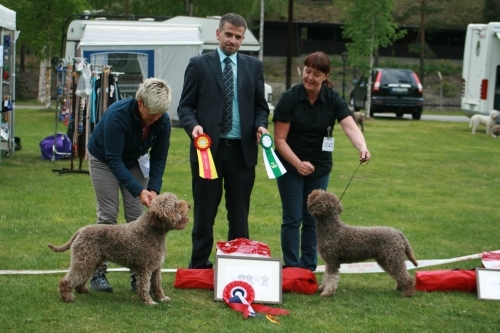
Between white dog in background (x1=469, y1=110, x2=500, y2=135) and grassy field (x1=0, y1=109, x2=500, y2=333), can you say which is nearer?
grassy field (x1=0, y1=109, x2=500, y2=333)

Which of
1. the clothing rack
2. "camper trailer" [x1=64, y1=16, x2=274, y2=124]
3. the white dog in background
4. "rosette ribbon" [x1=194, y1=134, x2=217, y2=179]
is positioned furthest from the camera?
the white dog in background

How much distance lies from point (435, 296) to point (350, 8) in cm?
2332

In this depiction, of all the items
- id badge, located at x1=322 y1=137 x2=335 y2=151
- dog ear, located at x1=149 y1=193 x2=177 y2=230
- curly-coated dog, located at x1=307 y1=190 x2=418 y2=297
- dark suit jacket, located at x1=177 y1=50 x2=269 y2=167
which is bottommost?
curly-coated dog, located at x1=307 y1=190 x2=418 y2=297

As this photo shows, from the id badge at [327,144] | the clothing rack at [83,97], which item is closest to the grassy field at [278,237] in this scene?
the clothing rack at [83,97]

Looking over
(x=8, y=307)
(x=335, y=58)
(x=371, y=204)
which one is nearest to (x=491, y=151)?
(x=371, y=204)

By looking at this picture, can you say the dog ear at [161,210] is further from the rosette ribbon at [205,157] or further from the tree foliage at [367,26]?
the tree foliage at [367,26]

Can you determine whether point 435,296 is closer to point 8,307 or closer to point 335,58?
point 8,307

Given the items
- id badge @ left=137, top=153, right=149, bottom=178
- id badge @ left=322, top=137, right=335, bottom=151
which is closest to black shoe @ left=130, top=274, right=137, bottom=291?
id badge @ left=137, top=153, right=149, bottom=178

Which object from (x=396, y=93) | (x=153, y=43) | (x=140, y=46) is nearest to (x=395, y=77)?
(x=396, y=93)

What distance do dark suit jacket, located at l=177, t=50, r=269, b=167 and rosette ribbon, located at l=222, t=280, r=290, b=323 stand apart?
908 mm

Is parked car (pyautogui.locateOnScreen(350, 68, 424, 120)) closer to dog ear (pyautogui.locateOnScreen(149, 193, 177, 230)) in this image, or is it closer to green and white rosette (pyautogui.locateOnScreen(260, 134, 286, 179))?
green and white rosette (pyautogui.locateOnScreen(260, 134, 286, 179))

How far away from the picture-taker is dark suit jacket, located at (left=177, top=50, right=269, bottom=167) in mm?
5418

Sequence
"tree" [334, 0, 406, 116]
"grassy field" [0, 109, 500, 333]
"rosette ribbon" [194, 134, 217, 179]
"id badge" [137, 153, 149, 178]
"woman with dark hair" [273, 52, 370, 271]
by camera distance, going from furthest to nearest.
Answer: "tree" [334, 0, 406, 116], "woman with dark hair" [273, 52, 370, 271], "id badge" [137, 153, 149, 178], "rosette ribbon" [194, 134, 217, 179], "grassy field" [0, 109, 500, 333]

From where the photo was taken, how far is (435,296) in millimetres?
5645
